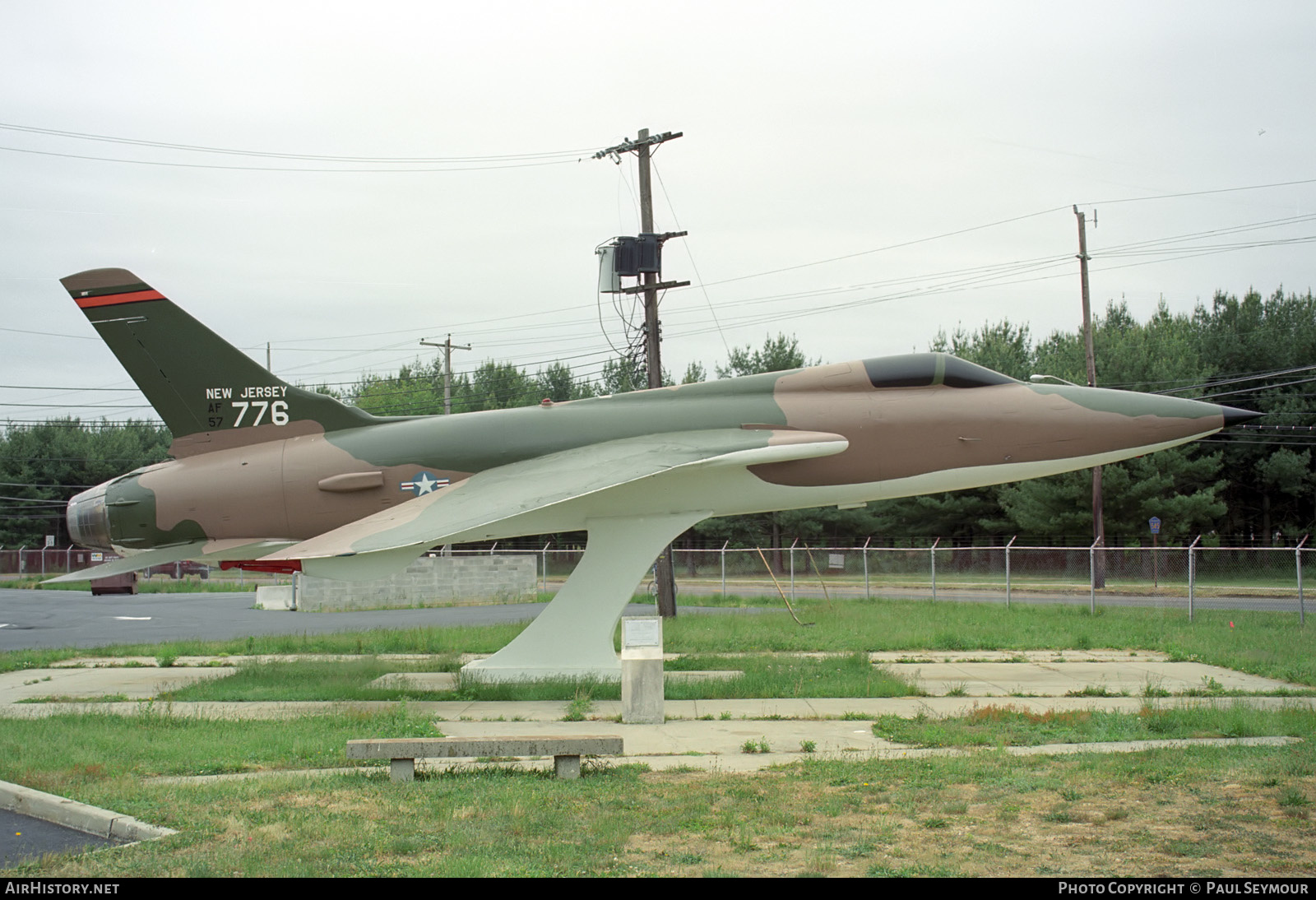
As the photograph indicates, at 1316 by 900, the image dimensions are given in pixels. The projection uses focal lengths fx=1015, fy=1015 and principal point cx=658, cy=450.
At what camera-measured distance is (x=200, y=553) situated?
1315cm

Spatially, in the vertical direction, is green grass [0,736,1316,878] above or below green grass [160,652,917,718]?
above

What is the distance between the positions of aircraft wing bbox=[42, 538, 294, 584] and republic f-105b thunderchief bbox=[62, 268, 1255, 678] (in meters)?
0.03

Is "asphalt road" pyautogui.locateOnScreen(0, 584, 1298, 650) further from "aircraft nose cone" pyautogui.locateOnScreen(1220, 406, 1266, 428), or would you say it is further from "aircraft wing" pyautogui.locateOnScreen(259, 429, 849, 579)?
"aircraft nose cone" pyautogui.locateOnScreen(1220, 406, 1266, 428)

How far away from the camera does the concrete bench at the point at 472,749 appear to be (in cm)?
729

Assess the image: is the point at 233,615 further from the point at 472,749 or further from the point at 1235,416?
the point at 1235,416

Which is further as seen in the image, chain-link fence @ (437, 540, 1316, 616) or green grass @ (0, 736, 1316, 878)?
chain-link fence @ (437, 540, 1316, 616)

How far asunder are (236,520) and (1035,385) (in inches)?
419

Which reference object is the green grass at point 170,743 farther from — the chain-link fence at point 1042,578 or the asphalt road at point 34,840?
the chain-link fence at point 1042,578

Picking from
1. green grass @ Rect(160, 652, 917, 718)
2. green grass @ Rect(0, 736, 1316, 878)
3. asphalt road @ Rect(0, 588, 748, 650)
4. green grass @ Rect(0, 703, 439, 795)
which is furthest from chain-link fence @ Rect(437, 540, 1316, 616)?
green grass @ Rect(0, 736, 1316, 878)

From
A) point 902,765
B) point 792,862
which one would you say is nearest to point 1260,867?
point 792,862

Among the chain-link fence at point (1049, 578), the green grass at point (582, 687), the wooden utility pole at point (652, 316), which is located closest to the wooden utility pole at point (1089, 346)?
the chain-link fence at point (1049, 578)

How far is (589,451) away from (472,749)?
Answer: 610 cm

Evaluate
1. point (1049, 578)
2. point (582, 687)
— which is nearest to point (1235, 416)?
point (582, 687)

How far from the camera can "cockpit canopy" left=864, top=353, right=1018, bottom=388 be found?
43.2ft
